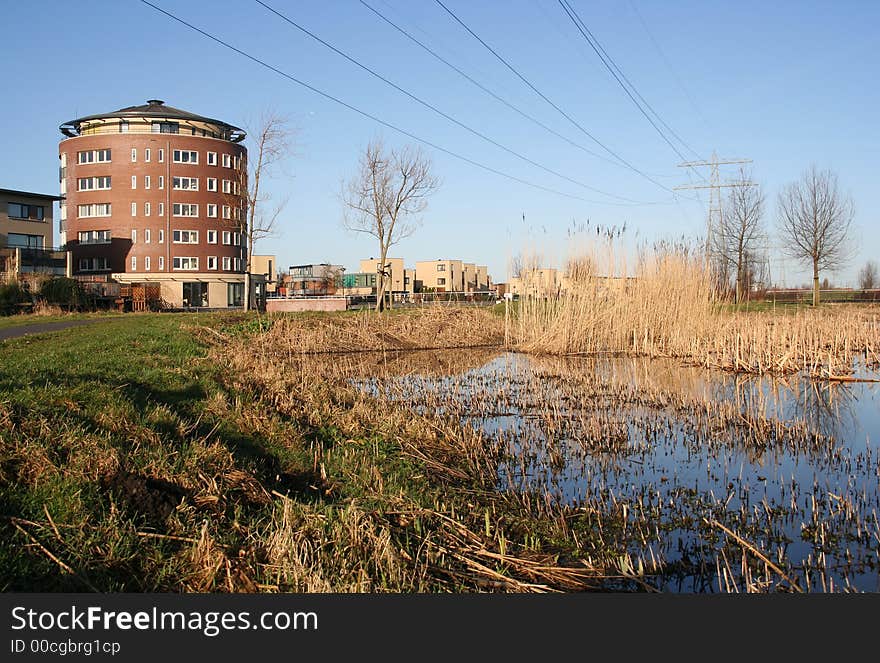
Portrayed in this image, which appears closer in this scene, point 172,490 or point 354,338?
point 172,490

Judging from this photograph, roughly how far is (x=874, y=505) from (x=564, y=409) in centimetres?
455

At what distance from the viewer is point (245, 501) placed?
16.4 feet

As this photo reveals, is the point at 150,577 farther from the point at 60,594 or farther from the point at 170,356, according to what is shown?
the point at 170,356

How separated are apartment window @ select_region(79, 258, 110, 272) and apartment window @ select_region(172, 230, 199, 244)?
4786 millimetres

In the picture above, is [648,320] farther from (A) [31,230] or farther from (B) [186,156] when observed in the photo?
(A) [31,230]

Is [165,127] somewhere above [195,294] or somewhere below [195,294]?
above

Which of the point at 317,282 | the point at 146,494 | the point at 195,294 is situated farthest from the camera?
the point at 317,282

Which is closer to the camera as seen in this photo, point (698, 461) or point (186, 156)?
point (698, 461)

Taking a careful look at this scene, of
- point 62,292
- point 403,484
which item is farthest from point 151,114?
point 403,484

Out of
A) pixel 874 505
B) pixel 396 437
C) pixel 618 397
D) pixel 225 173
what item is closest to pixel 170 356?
pixel 396 437

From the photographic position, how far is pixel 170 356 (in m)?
11.2

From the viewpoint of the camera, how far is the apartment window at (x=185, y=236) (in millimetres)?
47625

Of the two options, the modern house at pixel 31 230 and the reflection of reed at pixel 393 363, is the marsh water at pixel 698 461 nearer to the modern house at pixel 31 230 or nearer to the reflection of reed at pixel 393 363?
the reflection of reed at pixel 393 363

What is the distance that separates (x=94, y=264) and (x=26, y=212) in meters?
5.30
